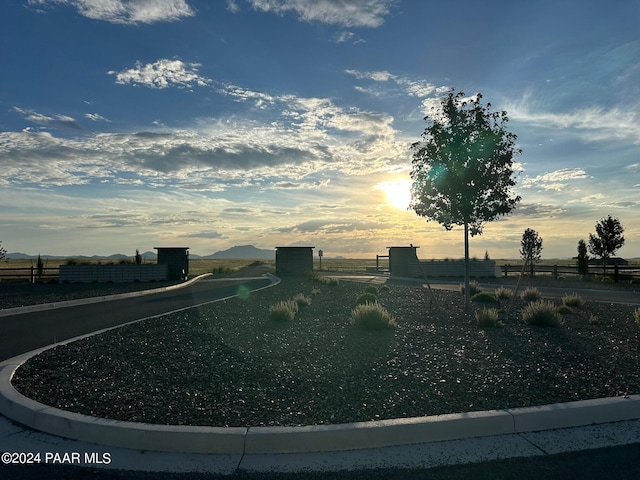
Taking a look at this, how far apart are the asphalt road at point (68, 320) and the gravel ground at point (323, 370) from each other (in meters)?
1.33

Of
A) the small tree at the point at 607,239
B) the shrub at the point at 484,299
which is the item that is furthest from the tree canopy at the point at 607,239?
the shrub at the point at 484,299

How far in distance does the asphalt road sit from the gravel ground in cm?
133

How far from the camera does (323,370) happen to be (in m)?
7.82

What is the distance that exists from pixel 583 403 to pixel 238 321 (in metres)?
8.85

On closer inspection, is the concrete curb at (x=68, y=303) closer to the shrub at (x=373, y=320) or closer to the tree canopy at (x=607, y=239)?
the shrub at (x=373, y=320)

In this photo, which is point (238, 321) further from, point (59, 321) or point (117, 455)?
point (117, 455)

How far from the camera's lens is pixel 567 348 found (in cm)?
948

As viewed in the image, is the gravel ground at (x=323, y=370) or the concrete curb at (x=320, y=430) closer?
the concrete curb at (x=320, y=430)

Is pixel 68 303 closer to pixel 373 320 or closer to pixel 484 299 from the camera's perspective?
pixel 373 320

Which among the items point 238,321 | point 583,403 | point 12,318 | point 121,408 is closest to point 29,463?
point 121,408

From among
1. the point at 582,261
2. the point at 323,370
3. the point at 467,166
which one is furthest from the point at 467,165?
the point at 582,261

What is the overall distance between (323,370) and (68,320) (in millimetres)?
10040

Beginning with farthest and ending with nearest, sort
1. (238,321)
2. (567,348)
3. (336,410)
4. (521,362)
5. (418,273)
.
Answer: (418,273)
(238,321)
(567,348)
(521,362)
(336,410)

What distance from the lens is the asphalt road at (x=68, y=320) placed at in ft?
37.1
